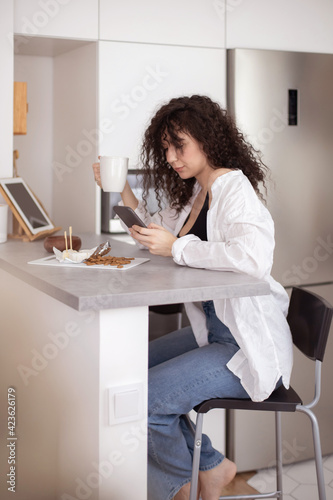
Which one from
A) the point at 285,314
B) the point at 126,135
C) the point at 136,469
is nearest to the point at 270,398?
the point at 285,314

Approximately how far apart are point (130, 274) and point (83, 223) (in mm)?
1247

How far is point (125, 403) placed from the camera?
145 centimetres

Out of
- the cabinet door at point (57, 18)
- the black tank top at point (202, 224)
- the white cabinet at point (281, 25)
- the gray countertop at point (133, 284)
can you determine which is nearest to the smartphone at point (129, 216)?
the gray countertop at point (133, 284)

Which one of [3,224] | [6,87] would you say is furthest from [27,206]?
[6,87]

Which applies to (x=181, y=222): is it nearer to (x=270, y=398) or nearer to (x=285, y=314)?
(x=285, y=314)

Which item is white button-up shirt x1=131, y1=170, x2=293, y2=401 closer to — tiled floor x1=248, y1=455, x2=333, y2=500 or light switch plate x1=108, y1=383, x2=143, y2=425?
light switch plate x1=108, y1=383, x2=143, y2=425

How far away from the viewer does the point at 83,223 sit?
281cm

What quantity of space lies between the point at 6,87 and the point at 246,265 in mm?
1299

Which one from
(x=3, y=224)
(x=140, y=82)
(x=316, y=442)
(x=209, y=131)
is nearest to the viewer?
(x=316, y=442)

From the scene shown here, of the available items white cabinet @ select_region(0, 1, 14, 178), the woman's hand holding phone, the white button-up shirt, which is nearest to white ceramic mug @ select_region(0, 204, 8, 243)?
white cabinet @ select_region(0, 1, 14, 178)

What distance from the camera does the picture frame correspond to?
2291 millimetres

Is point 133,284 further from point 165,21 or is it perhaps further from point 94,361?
point 165,21

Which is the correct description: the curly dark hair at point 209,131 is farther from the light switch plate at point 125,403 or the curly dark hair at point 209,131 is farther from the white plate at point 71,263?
the light switch plate at point 125,403

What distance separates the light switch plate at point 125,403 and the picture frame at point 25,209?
97cm
